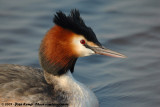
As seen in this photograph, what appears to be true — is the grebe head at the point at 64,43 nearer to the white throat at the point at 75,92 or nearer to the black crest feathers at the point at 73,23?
the black crest feathers at the point at 73,23

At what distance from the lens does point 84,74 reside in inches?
341

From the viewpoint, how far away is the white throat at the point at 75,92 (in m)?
A: 6.93

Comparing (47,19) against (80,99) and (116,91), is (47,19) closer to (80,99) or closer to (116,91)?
(116,91)

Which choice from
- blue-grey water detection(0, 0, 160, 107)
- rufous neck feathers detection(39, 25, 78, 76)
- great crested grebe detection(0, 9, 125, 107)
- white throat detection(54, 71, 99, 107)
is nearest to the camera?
great crested grebe detection(0, 9, 125, 107)

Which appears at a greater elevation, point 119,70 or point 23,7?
point 23,7

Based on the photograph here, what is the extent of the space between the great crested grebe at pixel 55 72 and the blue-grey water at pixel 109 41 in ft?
3.91

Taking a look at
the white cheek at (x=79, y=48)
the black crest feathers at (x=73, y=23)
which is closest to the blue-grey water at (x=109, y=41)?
the white cheek at (x=79, y=48)

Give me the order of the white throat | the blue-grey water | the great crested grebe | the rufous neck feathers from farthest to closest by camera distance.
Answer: the blue-grey water < the white throat < the rufous neck feathers < the great crested grebe

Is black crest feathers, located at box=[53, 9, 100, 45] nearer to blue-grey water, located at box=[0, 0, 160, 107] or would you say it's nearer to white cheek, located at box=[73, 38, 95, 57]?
white cheek, located at box=[73, 38, 95, 57]

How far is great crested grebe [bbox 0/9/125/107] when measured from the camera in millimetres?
6547

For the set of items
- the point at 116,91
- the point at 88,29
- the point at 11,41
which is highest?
the point at 88,29

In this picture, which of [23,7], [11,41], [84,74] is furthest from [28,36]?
[84,74]

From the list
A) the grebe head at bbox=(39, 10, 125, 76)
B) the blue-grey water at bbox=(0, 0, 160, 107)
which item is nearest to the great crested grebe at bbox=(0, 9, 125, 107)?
the grebe head at bbox=(39, 10, 125, 76)

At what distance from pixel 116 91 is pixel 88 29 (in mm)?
1849
